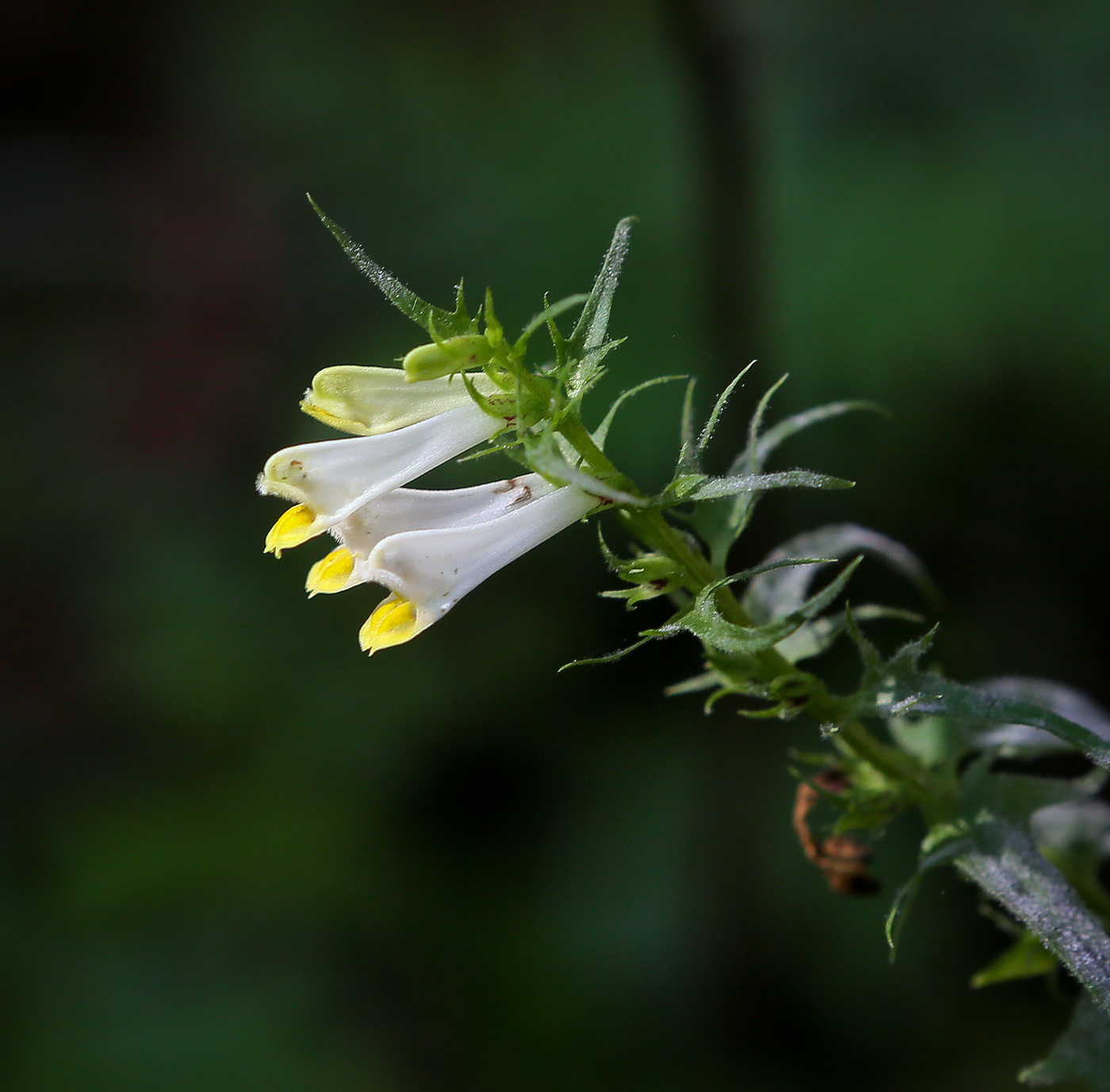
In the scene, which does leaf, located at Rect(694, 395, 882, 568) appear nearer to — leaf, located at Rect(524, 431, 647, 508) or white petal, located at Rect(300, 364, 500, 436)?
leaf, located at Rect(524, 431, 647, 508)

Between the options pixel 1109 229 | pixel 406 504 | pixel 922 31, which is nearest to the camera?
pixel 406 504

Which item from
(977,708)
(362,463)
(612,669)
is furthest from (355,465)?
(612,669)

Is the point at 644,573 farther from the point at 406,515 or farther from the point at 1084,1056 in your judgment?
the point at 1084,1056

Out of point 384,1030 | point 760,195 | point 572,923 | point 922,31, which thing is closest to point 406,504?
point 760,195

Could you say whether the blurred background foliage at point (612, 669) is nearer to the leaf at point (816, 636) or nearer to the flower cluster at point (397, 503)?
the leaf at point (816, 636)

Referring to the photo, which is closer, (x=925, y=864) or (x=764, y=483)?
(x=764, y=483)

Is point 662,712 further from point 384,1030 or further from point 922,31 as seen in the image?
point 922,31

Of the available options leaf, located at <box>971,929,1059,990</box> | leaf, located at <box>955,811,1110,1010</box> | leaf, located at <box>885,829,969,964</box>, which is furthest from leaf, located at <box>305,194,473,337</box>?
leaf, located at <box>971,929,1059,990</box>
